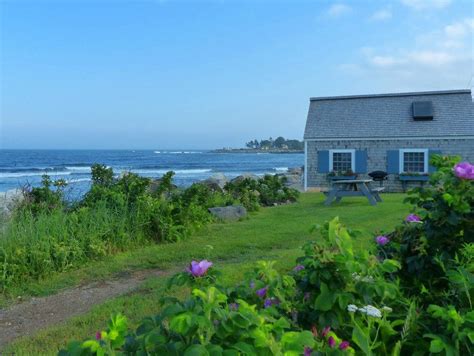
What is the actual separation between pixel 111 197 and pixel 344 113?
1506 cm

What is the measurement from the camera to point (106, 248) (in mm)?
6352

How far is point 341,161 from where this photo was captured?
19.6 metres

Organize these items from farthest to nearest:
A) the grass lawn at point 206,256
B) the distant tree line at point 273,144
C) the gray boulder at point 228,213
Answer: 1. the distant tree line at point 273,144
2. the gray boulder at point 228,213
3. the grass lawn at point 206,256

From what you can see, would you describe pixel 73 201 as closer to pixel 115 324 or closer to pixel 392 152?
pixel 115 324

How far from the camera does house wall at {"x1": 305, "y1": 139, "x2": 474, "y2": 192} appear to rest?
18.2 m

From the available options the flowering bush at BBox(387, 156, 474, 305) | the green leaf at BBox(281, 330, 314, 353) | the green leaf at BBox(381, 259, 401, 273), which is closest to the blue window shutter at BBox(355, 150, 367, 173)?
the flowering bush at BBox(387, 156, 474, 305)

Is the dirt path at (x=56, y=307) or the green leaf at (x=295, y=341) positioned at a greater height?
the green leaf at (x=295, y=341)

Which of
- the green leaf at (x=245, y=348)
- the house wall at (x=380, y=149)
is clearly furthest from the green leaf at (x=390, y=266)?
the house wall at (x=380, y=149)

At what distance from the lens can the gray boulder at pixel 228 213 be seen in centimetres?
980

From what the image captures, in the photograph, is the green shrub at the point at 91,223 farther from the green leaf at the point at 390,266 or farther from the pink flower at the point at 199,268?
the green leaf at the point at 390,266

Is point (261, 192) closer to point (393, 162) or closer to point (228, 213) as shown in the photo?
point (228, 213)

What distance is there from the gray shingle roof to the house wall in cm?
29

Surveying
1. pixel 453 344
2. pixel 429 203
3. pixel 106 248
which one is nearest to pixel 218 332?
pixel 453 344

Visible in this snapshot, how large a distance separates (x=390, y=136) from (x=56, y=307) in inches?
666
